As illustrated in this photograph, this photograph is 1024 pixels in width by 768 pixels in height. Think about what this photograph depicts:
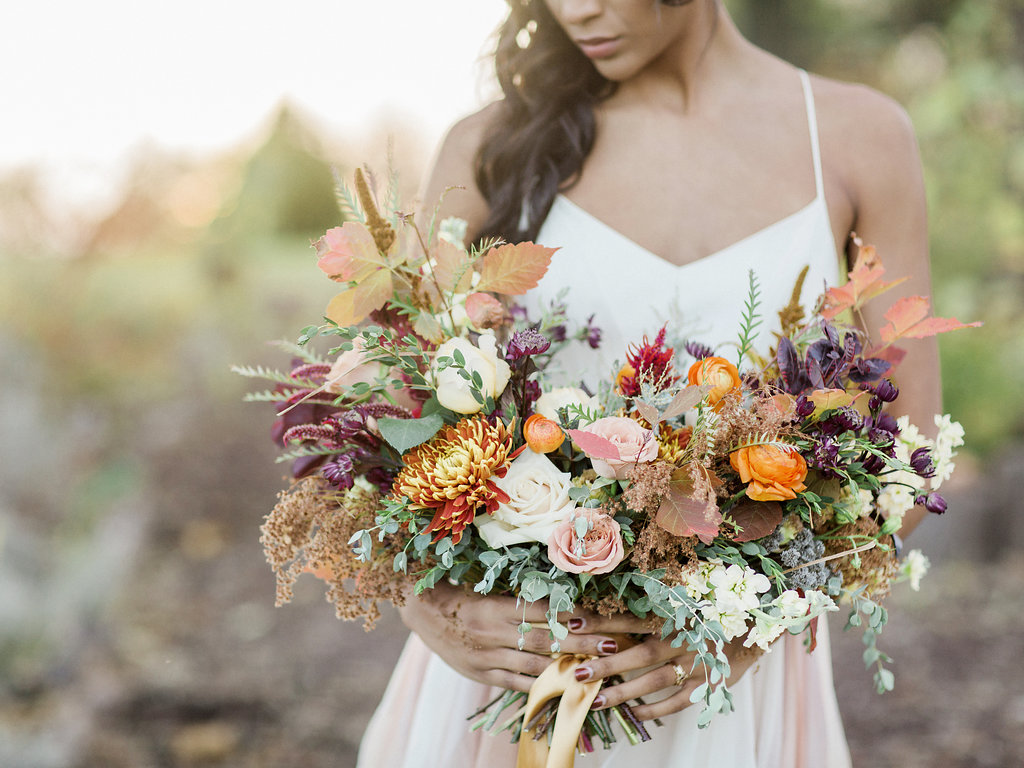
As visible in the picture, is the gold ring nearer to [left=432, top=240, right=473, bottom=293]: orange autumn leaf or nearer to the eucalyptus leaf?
the eucalyptus leaf

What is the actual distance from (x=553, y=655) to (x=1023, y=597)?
4010 millimetres

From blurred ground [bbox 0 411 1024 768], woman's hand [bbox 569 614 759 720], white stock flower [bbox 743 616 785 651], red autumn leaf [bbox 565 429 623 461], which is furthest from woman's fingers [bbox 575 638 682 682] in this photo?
blurred ground [bbox 0 411 1024 768]

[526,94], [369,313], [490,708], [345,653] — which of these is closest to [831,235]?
[526,94]

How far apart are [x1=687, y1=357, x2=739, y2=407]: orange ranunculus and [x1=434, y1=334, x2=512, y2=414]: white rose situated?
254 mm

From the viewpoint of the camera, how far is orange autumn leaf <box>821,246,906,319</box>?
1221 mm

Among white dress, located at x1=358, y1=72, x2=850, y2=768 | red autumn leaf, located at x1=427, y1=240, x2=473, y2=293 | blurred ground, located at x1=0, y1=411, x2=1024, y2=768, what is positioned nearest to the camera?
red autumn leaf, located at x1=427, y1=240, x2=473, y2=293

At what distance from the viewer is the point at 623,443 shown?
1.09 metres

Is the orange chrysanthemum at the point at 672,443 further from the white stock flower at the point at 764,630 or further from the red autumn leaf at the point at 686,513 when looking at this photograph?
the white stock flower at the point at 764,630

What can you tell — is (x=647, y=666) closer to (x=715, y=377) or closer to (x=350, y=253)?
(x=715, y=377)

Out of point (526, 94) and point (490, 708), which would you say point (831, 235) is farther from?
point (490, 708)

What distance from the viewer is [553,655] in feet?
4.23

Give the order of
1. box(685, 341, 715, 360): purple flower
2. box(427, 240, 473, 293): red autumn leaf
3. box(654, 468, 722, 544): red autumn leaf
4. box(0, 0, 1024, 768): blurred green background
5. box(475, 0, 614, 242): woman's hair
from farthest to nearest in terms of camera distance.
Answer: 1. box(0, 0, 1024, 768): blurred green background
2. box(475, 0, 614, 242): woman's hair
3. box(685, 341, 715, 360): purple flower
4. box(427, 240, 473, 293): red autumn leaf
5. box(654, 468, 722, 544): red autumn leaf

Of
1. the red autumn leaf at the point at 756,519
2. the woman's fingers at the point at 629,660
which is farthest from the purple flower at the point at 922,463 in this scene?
the woman's fingers at the point at 629,660

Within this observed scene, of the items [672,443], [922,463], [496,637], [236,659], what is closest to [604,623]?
[496,637]
